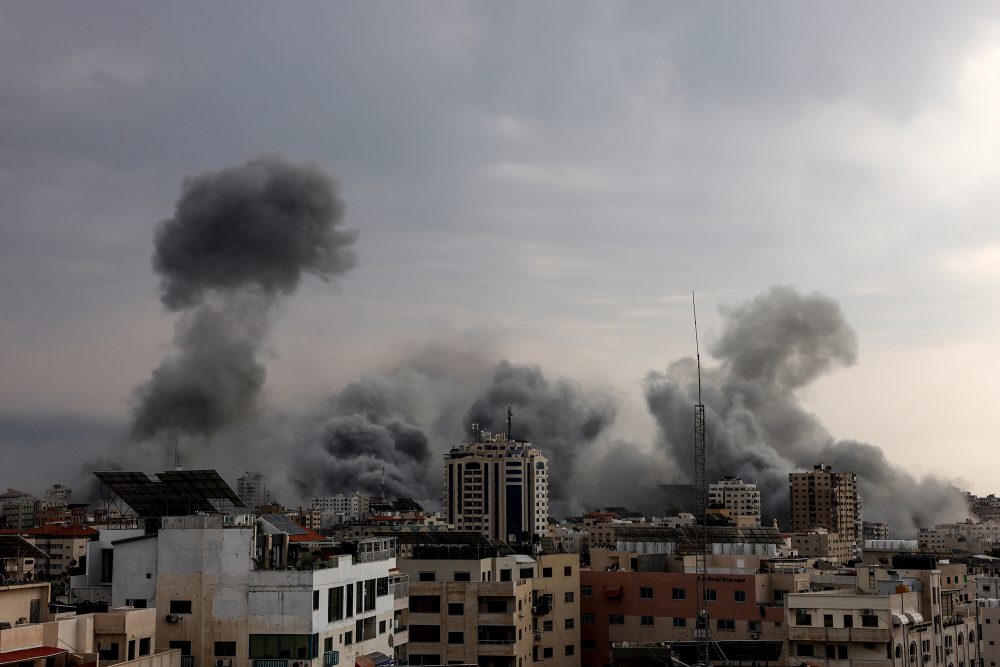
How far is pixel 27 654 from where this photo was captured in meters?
24.8

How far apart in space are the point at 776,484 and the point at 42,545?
125985 mm

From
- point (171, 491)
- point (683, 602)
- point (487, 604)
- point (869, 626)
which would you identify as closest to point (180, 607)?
point (171, 491)

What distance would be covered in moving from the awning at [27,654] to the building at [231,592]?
5649mm

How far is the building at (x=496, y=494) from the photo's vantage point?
169625 mm

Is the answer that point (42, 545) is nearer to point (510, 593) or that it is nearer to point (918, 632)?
point (510, 593)

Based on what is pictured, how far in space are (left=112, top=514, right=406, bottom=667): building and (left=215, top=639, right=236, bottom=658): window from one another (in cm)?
3

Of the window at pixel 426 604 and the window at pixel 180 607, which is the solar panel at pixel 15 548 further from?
the window at pixel 426 604

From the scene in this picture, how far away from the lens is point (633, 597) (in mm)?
56719

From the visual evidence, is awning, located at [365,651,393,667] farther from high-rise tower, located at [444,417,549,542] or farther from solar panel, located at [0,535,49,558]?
high-rise tower, located at [444,417,549,542]

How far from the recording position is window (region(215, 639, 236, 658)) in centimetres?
3120

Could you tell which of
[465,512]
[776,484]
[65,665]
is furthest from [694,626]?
[776,484]

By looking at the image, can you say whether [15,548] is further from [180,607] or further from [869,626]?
[869,626]

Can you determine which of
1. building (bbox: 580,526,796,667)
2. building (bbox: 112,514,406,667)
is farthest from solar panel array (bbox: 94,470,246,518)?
building (bbox: 580,526,796,667)

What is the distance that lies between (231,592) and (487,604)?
20.0m
